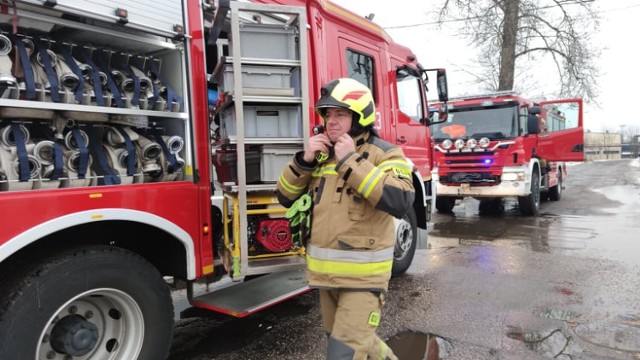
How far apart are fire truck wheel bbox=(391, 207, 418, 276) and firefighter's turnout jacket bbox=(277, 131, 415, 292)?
8.79ft

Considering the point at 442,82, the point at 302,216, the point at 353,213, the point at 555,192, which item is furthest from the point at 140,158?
the point at 555,192

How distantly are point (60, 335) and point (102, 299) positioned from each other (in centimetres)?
27

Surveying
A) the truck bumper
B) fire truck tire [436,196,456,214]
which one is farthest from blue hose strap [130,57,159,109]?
fire truck tire [436,196,456,214]

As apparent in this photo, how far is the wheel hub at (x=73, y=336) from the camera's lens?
8.20 feet

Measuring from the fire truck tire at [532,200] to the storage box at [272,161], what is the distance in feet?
26.9

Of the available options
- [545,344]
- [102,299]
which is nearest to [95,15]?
[102,299]

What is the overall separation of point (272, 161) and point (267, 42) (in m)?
0.87

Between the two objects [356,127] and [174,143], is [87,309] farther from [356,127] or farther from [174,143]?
[356,127]

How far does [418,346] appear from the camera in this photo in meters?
3.46

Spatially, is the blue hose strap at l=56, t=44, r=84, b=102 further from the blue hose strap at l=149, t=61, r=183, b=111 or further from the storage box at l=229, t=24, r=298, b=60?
the storage box at l=229, t=24, r=298, b=60

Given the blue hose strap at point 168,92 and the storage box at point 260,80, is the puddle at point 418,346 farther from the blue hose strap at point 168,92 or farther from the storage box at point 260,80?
the blue hose strap at point 168,92

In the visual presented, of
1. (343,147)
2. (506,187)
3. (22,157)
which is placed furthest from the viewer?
(506,187)

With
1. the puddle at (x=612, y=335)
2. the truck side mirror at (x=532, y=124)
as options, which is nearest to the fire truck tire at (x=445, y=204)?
the truck side mirror at (x=532, y=124)

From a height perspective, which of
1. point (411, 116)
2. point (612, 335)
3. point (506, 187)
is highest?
point (411, 116)
